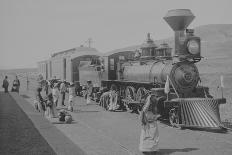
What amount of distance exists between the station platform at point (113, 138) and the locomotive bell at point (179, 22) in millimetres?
2929

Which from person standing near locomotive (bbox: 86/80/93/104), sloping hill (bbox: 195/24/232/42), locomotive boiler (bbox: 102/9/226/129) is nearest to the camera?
locomotive boiler (bbox: 102/9/226/129)

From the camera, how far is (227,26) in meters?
136

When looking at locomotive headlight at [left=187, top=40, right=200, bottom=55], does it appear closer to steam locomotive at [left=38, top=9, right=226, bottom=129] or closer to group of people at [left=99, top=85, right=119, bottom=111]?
steam locomotive at [left=38, top=9, right=226, bottom=129]

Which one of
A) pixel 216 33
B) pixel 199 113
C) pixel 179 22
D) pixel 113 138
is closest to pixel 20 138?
pixel 113 138

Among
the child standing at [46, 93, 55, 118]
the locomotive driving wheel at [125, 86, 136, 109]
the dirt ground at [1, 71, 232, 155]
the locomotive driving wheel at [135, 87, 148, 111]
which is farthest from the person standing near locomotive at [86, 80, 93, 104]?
the dirt ground at [1, 71, 232, 155]

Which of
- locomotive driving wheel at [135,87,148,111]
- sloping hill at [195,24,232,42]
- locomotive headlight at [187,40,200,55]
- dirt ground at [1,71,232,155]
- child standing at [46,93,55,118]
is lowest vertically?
dirt ground at [1,71,232,155]

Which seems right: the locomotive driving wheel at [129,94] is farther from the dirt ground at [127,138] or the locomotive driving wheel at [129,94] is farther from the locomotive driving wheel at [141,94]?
the dirt ground at [127,138]

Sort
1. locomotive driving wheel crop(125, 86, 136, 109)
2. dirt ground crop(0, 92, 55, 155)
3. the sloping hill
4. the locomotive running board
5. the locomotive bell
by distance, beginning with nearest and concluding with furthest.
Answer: dirt ground crop(0, 92, 55, 155) → the locomotive running board → the locomotive bell → locomotive driving wheel crop(125, 86, 136, 109) → the sloping hill

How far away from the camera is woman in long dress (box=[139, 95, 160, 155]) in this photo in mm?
8469

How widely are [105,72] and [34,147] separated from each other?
1052cm

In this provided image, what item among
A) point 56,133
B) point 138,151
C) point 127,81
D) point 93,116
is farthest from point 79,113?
point 138,151

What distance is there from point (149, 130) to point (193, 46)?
5.18m

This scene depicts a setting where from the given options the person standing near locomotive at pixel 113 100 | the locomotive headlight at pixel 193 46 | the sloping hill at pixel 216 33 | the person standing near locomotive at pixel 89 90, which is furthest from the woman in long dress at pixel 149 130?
the sloping hill at pixel 216 33

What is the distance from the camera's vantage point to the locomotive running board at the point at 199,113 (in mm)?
11703
